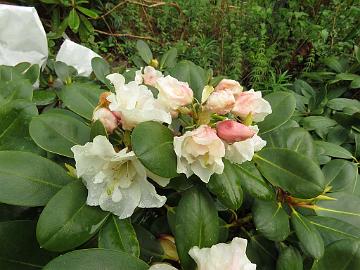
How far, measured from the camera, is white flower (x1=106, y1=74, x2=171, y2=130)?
75 centimetres

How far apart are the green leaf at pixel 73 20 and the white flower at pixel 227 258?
275 centimetres

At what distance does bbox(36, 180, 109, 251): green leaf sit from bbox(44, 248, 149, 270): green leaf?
2.2 inches

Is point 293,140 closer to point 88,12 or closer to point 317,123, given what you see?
point 317,123

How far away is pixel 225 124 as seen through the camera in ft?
2.43

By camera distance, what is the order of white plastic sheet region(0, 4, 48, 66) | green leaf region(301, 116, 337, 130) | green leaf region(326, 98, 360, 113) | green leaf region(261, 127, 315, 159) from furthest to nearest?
white plastic sheet region(0, 4, 48, 66), green leaf region(326, 98, 360, 113), green leaf region(301, 116, 337, 130), green leaf region(261, 127, 315, 159)

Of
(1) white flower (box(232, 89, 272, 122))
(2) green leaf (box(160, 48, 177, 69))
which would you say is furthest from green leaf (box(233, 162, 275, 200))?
(2) green leaf (box(160, 48, 177, 69))

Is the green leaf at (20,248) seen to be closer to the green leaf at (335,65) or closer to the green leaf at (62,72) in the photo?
the green leaf at (62,72)

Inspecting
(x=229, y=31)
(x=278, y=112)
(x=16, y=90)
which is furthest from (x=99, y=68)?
(x=229, y=31)

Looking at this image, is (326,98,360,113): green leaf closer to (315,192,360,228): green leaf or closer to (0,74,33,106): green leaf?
(315,192,360,228): green leaf

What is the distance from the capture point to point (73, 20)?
316cm

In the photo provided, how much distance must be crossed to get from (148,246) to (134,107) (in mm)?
284

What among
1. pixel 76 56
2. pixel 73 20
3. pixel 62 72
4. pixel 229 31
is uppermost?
pixel 62 72

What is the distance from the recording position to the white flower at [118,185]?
74 centimetres

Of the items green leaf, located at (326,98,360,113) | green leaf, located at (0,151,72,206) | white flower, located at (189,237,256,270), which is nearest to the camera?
white flower, located at (189,237,256,270)
